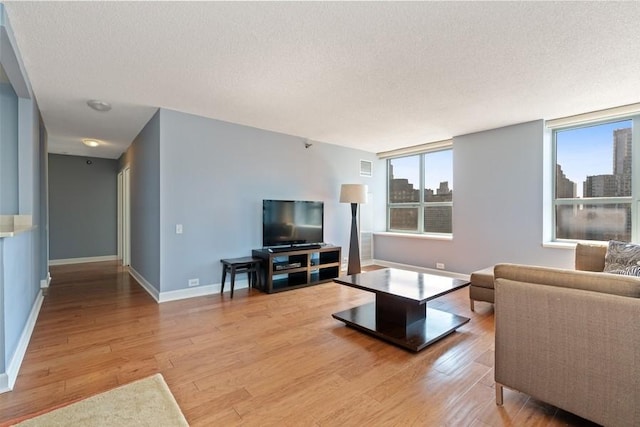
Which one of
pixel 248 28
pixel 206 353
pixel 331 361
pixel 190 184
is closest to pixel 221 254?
pixel 190 184

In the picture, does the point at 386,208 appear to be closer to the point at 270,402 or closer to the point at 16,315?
the point at 270,402

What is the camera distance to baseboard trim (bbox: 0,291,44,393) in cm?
188

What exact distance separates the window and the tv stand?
3.24 metres

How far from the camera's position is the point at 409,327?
273cm

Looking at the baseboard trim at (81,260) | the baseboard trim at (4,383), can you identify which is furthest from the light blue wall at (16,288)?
the baseboard trim at (81,260)

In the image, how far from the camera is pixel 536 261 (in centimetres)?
400

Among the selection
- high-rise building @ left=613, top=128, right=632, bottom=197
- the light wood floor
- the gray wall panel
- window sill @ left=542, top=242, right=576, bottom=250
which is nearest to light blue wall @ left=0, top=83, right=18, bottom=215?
the light wood floor

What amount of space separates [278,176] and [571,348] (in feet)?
13.1

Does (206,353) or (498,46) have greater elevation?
(498,46)

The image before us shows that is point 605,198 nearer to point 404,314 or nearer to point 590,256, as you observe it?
point 590,256

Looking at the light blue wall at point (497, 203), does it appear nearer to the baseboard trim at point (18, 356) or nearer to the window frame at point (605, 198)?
the window frame at point (605, 198)

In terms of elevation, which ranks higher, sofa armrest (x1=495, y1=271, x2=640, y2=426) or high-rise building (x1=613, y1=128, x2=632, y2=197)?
high-rise building (x1=613, y1=128, x2=632, y2=197)

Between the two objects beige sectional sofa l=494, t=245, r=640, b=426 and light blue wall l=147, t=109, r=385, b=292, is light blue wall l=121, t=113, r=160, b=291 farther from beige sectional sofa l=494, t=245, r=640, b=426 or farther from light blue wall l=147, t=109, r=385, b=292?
beige sectional sofa l=494, t=245, r=640, b=426

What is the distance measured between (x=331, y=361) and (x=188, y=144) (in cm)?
317
